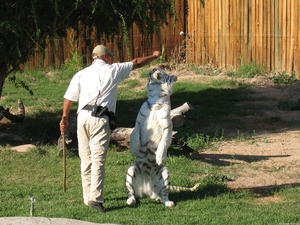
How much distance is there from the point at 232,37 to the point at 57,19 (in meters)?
7.11

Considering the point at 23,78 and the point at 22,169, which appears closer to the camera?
the point at 22,169

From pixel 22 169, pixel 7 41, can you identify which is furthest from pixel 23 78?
pixel 22 169

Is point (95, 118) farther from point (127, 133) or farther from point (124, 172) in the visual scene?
point (127, 133)

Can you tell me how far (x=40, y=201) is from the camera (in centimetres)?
796

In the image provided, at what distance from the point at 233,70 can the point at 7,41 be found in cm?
779

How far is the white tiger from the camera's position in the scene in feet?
25.2

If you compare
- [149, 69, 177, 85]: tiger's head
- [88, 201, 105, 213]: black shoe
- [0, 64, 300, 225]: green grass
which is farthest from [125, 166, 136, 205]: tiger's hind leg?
[149, 69, 177, 85]: tiger's head

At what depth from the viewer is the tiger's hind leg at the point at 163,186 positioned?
7696mm

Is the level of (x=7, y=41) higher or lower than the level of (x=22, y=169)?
higher

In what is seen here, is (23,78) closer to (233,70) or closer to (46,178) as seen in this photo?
(233,70)

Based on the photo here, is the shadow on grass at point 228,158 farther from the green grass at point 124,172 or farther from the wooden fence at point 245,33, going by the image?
the wooden fence at point 245,33

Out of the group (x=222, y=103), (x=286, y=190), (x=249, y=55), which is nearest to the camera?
(x=286, y=190)

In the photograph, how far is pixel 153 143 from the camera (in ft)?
25.4

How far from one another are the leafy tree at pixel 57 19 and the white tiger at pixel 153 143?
300cm
